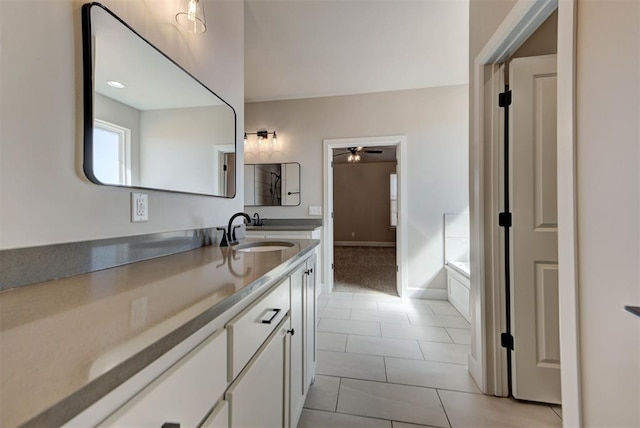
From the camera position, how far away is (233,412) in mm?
654

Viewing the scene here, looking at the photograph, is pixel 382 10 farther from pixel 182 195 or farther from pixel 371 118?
pixel 182 195

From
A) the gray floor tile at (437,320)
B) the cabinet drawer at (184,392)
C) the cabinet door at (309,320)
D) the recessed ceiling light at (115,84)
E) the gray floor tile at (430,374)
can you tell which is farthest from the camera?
the gray floor tile at (437,320)

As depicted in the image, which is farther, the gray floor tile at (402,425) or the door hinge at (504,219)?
the door hinge at (504,219)

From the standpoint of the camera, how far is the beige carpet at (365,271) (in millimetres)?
3605

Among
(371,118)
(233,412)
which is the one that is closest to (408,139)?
(371,118)

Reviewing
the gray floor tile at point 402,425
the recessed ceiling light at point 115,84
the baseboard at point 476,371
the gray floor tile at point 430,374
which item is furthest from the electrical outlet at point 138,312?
the baseboard at point 476,371

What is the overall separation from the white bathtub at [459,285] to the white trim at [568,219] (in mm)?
1723

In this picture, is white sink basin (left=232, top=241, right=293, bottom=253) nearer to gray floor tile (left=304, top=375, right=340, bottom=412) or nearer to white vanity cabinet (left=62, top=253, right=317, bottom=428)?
white vanity cabinet (left=62, top=253, right=317, bottom=428)

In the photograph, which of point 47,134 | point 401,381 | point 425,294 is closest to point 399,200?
point 425,294

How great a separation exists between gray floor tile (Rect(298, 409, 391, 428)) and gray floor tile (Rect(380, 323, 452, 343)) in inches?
36.9

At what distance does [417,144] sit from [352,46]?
53.7 inches

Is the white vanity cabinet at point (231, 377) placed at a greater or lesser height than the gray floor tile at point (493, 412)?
greater

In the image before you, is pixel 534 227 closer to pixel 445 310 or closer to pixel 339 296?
pixel 445 310

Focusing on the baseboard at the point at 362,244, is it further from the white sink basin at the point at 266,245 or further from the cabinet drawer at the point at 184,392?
the cabinet drawer at the point at 184,392
